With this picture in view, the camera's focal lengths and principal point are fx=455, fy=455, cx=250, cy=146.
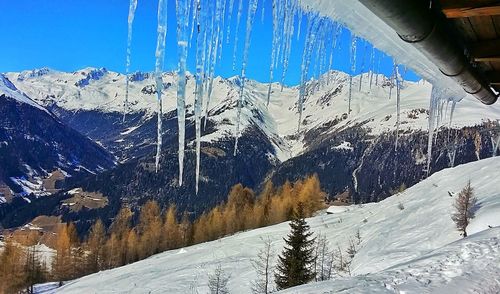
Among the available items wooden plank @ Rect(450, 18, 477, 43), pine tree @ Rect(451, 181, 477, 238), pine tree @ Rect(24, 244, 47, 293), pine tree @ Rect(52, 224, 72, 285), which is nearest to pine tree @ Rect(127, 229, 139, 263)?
pine tree @ Rect(52, 224, 72, 285)

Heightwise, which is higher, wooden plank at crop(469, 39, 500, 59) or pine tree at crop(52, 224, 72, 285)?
pine tree at crop(52, 224, 72, 285)

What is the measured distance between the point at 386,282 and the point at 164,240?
7443 centimetres

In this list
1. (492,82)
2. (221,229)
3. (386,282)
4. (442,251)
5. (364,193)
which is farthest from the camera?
(364,193)

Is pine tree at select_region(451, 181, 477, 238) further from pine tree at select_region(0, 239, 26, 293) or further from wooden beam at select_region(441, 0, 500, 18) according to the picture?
pine tree at select_region(0, 239, 26, 293)

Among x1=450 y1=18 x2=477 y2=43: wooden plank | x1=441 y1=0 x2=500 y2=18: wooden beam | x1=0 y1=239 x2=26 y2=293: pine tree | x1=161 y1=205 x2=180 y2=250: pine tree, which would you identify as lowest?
x1=441 y1=0 x2=500 y2=18: wooden beam

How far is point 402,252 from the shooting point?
914 inches

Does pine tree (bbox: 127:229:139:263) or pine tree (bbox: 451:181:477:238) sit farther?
pine tree (bbox: 127:229:139:263)

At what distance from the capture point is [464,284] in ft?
28.8

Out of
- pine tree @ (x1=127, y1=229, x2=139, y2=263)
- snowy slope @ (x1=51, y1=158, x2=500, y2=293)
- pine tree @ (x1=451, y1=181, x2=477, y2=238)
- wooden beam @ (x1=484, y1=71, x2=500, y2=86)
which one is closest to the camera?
wooden beam @ (x1=484, y1=71, x2=500, y2=86)

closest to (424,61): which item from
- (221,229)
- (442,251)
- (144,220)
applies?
(442,251)

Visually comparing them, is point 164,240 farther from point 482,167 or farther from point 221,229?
point 482,167

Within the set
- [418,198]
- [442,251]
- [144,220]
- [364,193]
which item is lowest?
[442,251]

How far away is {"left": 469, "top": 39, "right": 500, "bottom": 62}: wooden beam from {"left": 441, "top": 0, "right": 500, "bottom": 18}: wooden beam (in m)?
1.36

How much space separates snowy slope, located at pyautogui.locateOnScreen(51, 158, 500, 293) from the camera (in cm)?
952
